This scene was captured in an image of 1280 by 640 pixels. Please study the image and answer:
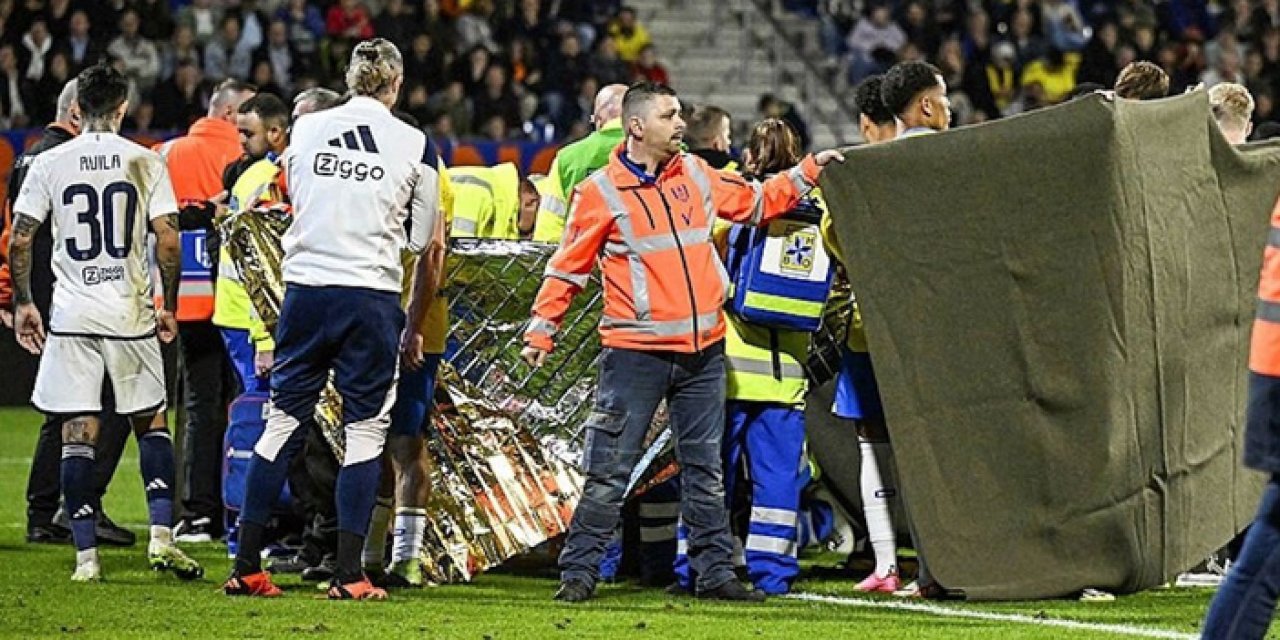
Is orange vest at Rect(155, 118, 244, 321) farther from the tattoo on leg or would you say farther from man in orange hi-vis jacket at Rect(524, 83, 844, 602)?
man in orange hi-vis jacket at Rect(524, 83, 844, 602)

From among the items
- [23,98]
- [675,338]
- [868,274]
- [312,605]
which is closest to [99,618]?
[312,605]

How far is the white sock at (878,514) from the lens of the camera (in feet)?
31.0

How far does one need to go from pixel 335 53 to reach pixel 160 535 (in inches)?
510

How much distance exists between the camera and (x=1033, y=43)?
1019 inches

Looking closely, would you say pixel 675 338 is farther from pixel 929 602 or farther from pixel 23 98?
pixel 23 98

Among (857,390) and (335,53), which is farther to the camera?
(335,53)

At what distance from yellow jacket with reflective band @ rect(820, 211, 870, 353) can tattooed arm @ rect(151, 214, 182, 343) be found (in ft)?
8.90

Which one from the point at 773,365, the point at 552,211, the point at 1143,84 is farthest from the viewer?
the point at 552,211

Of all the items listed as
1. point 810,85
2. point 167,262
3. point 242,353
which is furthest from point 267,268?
point 810,85

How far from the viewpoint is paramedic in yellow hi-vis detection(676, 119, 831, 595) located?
9.20 meters

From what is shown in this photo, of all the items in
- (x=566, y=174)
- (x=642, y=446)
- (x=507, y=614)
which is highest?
(x=566, y=174)

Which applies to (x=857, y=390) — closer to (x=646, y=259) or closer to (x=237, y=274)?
(x=646, y=259)

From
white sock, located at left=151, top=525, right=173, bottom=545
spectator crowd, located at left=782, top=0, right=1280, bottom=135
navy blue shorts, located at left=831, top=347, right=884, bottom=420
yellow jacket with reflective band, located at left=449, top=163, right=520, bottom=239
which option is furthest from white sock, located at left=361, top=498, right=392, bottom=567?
spectator crowd, located at left=782, top=0, right=1280, bottom=135

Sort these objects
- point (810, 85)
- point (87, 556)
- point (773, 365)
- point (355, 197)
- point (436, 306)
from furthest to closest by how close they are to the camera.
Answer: point (810, 85)
point (87, 556)
point (436, 306)
point (773, 365)
point (355, 197)
